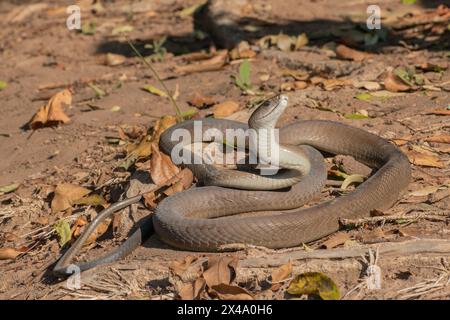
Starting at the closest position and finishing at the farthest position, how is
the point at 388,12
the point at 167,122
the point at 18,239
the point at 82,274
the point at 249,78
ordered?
the point at 82,274 → the point at 18,239 → the point at 167,122 → the point at 249,78 → the point at 388,12

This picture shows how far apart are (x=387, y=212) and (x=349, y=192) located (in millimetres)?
273

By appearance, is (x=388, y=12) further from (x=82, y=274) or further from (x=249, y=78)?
(x=82, y=274)

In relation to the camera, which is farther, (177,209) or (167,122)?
(167,122)

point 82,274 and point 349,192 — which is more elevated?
point 349,192

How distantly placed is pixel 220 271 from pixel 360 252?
0.78 metres

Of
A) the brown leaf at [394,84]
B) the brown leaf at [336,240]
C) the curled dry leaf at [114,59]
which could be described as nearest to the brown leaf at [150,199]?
the brown leaf at [336,240]

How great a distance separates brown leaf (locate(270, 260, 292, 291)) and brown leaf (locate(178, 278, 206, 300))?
38 centimetres

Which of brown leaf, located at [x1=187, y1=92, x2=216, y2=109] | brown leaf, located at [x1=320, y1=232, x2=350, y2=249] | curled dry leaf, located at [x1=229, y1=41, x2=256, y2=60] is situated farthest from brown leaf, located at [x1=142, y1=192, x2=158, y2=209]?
curled dry leaf, located at [x1=229, y1=41, x2=256, y2=60]

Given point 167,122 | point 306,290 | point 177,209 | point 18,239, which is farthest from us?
point 167,122

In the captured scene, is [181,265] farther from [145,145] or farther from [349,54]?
[349,54]

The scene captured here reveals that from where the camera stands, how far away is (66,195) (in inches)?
237

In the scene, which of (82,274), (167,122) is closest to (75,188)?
(167,122)

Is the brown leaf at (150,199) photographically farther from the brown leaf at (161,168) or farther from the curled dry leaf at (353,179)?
the curled dry leaf at (353,179)

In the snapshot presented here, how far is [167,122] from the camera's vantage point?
6578mm
